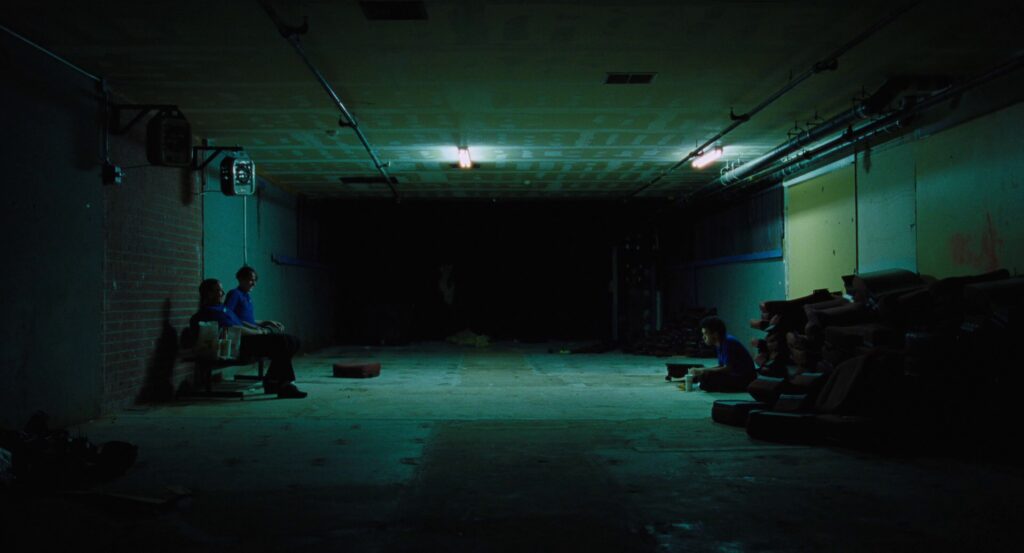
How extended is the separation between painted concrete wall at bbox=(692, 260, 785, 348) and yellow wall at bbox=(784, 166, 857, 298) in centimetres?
60

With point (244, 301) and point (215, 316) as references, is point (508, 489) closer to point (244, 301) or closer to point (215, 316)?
point (215, 316)

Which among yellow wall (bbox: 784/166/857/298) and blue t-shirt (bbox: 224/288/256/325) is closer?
blue t-shirt (bbox: 224/288/256/325)

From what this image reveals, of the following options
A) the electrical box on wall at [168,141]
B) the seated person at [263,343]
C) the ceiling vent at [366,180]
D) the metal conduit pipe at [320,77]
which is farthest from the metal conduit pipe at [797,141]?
the electrical box on wall at [168,141]

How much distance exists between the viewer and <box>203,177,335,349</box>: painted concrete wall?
9.82 meters

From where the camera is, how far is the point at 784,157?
9.78 meters

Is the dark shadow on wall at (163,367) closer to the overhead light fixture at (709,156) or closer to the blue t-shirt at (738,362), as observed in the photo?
the blue t-shirt at (738,362)

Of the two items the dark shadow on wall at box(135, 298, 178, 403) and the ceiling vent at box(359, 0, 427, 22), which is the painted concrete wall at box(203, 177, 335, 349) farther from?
the ceiling vent at box(359, 0, 427, 22)

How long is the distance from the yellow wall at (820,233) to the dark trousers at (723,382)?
8.87ft

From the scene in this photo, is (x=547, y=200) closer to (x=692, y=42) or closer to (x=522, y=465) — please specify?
(x=692, y=42)

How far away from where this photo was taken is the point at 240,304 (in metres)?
8.93

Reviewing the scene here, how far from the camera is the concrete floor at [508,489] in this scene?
329cm

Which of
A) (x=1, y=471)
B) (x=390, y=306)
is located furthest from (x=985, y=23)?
(x=390, y=306)

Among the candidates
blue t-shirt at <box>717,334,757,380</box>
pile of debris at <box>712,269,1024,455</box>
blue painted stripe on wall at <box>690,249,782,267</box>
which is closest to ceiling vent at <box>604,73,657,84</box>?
pile of debris at <box>712,269,1024,455</box>

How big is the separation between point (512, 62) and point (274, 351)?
4.38m
